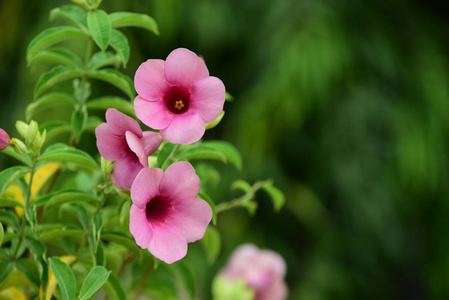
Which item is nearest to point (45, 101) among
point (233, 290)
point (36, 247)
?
point (36, 247)

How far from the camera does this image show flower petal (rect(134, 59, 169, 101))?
391 millimetres

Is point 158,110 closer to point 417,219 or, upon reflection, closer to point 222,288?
point 222,288

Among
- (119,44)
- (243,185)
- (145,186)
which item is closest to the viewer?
(145,186)

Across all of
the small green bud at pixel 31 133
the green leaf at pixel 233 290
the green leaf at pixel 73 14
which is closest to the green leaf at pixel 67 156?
the small green bud at pixel 31 133

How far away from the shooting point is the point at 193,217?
0.39 m

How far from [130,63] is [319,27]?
29.8 inches

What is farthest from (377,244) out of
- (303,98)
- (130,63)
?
(130,63)

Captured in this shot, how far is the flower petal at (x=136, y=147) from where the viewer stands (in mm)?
368

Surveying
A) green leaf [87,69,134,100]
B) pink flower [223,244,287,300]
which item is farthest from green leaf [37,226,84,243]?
pink flower [223,244,287,300]

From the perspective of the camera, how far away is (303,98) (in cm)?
223

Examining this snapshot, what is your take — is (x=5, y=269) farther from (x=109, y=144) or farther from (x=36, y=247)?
(x=109, y=144)

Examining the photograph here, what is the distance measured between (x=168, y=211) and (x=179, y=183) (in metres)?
0.02

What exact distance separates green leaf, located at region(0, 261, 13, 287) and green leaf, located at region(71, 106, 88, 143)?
114 mm

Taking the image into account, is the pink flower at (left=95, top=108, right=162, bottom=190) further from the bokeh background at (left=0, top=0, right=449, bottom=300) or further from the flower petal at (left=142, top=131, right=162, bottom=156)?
the bokeh background at (left=0, top=0, right=449, bottom=300)
